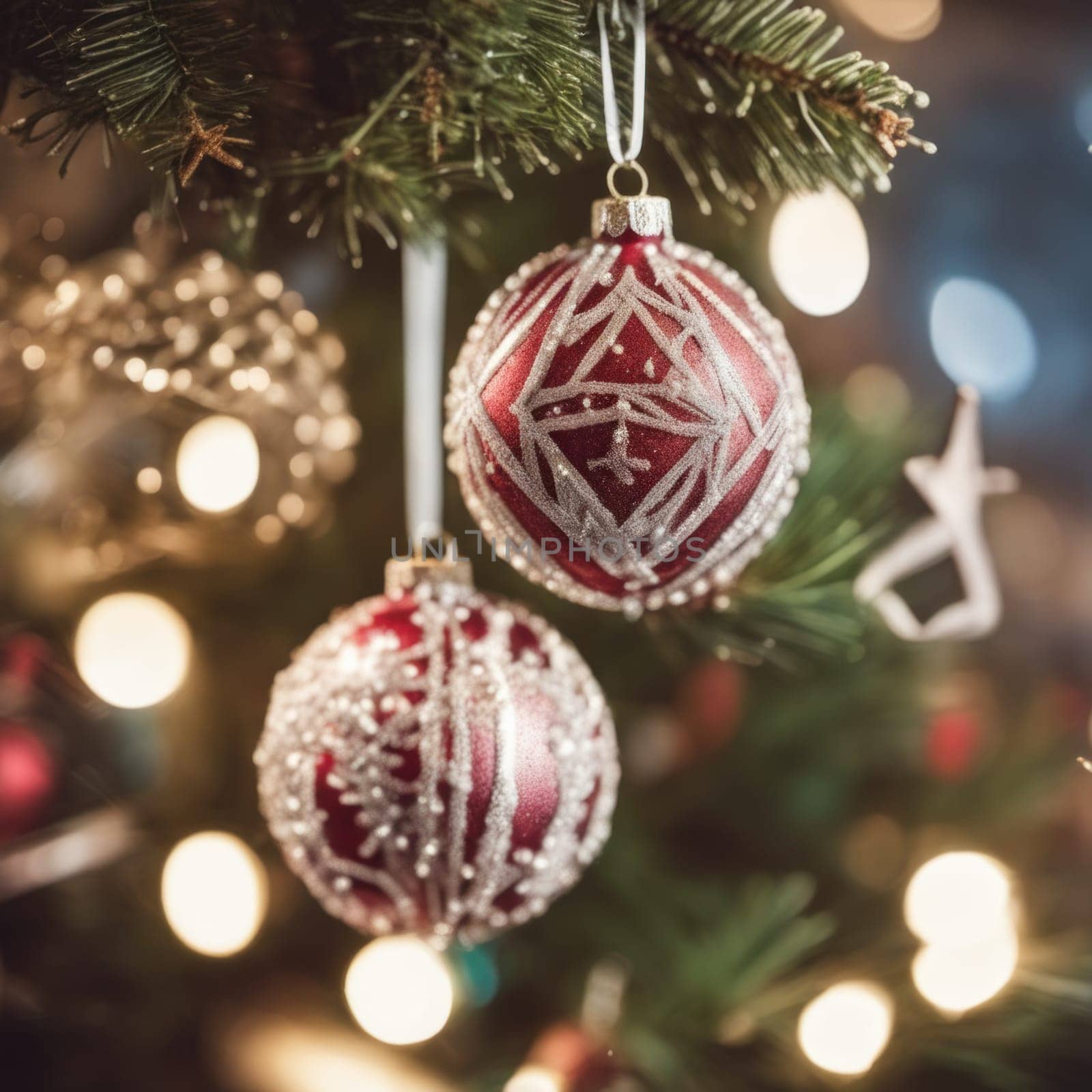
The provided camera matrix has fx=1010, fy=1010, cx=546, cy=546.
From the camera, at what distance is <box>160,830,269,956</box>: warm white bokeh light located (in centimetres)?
84

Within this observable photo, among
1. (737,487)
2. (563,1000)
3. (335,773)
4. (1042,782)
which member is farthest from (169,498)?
(1042,782)

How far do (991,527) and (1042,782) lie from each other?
85cm

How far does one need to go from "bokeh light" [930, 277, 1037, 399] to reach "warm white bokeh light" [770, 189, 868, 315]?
186mm

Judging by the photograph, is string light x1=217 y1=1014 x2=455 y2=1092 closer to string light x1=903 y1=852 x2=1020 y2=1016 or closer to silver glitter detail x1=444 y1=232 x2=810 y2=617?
string light x1=903 y1=852 x2=1020 y2=1016

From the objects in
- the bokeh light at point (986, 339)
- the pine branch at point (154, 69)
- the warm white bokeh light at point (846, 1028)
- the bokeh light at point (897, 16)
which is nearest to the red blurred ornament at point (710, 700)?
the warm white bokeh light at point (846, 1028)

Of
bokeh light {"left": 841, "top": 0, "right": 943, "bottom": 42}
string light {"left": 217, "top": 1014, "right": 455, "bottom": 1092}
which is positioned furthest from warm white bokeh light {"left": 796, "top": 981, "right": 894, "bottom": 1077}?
bokeh light {"left": 841, "top": 0, "right": 943, "bottom": 42}

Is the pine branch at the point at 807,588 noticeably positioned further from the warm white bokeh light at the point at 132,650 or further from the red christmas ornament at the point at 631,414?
the warm white bokeh light at the point at 132,650

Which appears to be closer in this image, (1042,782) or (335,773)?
(335,773)

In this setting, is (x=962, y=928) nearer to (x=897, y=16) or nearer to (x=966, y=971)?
(x=966, y=971)

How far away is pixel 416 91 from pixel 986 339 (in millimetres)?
1393

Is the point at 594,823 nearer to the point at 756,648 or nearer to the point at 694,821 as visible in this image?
the point at 756,648

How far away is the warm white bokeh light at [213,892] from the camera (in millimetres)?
844

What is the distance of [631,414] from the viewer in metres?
0.41

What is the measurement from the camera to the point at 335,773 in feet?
1.55
